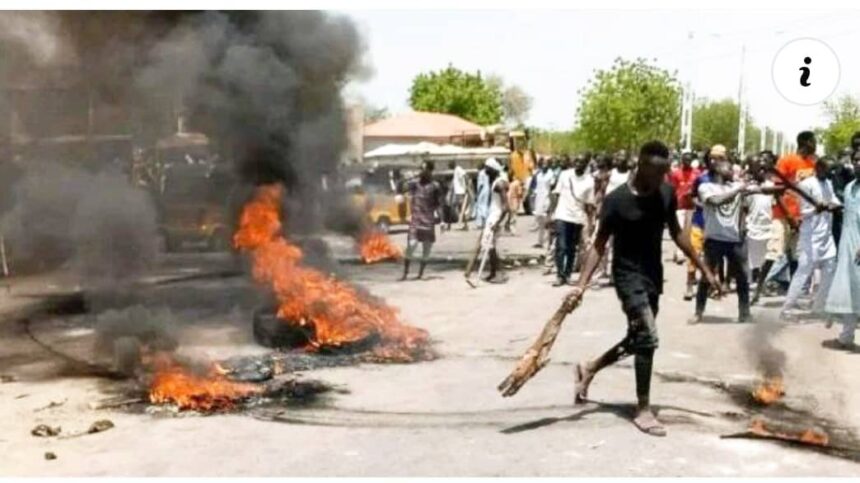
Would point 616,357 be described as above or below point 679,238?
below

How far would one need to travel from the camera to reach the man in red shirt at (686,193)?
402 inches

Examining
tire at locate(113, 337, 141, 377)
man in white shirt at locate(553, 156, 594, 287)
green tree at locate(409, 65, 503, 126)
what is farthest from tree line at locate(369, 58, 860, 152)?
tire at locate(113, 337, 141, 377)

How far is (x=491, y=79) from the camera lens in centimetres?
3247

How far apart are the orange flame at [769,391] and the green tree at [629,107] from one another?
20564 millimetres

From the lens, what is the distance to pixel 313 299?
8.02 meters

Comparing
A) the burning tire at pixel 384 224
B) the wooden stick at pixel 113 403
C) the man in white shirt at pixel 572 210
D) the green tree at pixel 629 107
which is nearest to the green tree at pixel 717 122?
the green tree at pixel 629 107

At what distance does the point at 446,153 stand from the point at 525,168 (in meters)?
3.25

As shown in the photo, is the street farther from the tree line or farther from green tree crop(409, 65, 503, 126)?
green tree crop(409, 65, 503, 126)

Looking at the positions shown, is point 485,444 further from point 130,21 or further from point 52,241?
point 52,241

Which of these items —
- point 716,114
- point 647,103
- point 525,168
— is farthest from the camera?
point 716,114

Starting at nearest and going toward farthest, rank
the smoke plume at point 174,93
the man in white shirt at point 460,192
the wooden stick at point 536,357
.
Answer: the wooden stick at point 536,357 < the smoke plume at point 174,93 < the man in white shirt at point 460,192

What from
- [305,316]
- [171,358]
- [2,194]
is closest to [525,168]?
[2,194]

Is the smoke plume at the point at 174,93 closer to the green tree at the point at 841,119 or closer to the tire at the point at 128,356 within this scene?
the tire at the point at 128,356

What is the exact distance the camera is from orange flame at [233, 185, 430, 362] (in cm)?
777
